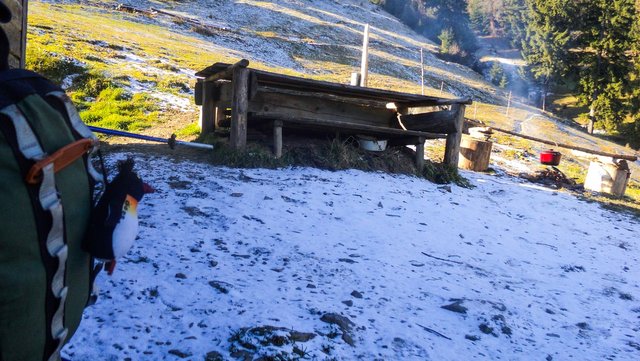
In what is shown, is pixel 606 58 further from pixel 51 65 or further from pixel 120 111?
pixel 51 65

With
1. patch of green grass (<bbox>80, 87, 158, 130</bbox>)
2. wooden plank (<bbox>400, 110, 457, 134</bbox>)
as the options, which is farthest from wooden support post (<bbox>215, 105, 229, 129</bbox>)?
wooden plank (<bbox>400, 110, 457, 134</bbox>)

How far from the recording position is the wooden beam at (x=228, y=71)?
6823mm

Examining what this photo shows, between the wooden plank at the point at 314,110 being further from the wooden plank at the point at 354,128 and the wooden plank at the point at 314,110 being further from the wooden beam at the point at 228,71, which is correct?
the wooden beam at the point at 228,71

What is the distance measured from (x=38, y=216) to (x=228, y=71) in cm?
644

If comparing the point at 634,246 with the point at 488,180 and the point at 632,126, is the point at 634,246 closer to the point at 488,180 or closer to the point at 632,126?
the point at 488,180

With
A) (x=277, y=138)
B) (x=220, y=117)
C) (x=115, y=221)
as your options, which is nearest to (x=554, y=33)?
(x=220, y=117)

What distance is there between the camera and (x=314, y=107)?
8383mm

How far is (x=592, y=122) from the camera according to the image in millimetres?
47031

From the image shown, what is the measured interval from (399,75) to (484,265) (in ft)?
140

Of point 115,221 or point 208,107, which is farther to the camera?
point 208,107

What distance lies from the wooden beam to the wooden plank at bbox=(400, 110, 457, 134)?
3.79 metres

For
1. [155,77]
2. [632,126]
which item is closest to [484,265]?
[155,77]

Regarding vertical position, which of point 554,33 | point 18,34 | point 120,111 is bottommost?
point 120,111

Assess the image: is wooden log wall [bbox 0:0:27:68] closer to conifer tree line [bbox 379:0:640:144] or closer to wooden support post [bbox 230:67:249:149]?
wooden support post [bbox 230:67:249:149]
